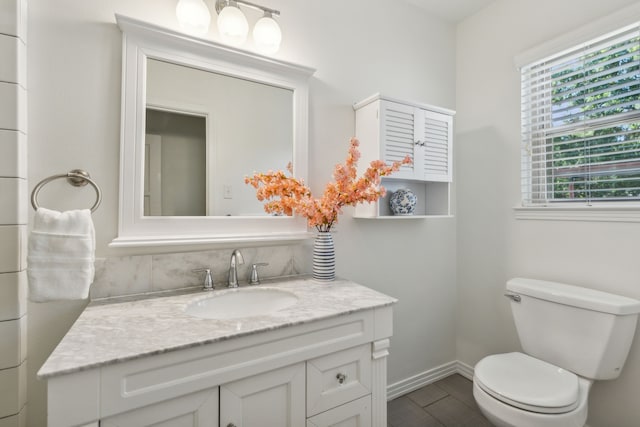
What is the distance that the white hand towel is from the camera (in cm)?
89

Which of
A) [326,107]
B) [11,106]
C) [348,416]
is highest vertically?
[326,107]

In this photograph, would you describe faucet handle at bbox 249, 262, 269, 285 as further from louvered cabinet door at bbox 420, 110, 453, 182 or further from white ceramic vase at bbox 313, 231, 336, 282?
louvered cabinet door at bbox 420, 110, 453, 182

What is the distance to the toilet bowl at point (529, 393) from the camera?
1109 millimetres

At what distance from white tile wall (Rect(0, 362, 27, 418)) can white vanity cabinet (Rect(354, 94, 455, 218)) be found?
1.49 metres

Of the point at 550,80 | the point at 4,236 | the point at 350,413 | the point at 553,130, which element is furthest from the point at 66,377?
the point at 550,80

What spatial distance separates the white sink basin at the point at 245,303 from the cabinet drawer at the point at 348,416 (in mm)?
392

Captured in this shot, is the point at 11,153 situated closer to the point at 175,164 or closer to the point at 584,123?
the point at 175,164

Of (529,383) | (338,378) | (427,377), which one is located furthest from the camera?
(427,377)

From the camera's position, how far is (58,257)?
2.96ft

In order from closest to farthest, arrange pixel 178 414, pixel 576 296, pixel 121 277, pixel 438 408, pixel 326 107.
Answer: pixel 178 414 → pixel 121 277 → pixel 576 296 → pixel 326 107 → pixel 438 408

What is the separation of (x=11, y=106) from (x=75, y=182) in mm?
286

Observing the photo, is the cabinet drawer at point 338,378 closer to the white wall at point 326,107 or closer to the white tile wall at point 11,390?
the white wall at point 326,107

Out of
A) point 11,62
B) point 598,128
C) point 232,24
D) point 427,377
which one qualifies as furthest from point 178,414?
point 598,128

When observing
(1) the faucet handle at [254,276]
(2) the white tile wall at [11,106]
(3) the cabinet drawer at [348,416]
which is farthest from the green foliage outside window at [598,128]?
(2) the white tile wall at [11,106]
